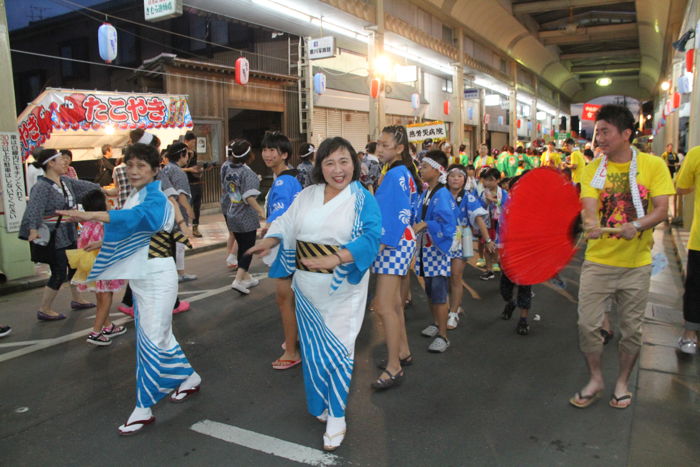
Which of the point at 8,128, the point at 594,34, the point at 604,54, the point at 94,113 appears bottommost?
the point at 8,128

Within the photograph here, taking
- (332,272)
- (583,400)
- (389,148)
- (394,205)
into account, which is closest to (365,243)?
(332,272)

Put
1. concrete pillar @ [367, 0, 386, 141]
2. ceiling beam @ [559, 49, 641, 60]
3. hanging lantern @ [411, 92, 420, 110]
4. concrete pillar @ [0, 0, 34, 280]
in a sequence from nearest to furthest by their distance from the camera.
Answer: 1. concrete pillar @ [0, 0, 34, 280]
2. concrete pillar @ [367, 0, 386, 141]
3. hanging lantern @ [411, 92, 420, 110]
4. ceiling beam @ [559, 49, 641, 60]

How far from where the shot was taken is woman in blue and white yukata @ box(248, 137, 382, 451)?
9.76 feet

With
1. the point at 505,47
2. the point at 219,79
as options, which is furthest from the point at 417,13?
the point at 505,47

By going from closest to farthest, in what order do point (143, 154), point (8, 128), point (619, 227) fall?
point (619, 227) → point (143, 154) → point (8, 128)

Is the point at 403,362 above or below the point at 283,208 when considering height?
below

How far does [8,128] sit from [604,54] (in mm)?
37540

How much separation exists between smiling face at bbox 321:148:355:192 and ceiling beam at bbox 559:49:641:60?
3727 centimetres

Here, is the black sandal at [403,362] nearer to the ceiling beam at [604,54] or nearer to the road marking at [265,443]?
the road marking at [265,443]

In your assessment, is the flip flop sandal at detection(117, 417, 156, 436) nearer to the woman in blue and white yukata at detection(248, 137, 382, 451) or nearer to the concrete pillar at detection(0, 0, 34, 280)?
the woman in blue and white yukata at detection(248, 137, 382, 451)

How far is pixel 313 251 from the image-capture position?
9.92ft

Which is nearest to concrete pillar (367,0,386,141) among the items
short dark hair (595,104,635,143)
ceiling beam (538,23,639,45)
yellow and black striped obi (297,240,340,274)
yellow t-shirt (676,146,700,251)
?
yellow t-shirt (676,146,700,251)

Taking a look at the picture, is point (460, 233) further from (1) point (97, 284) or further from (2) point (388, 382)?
(1) point (97, 284)

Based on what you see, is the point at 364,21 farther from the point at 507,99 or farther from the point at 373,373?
the point at 507,99
